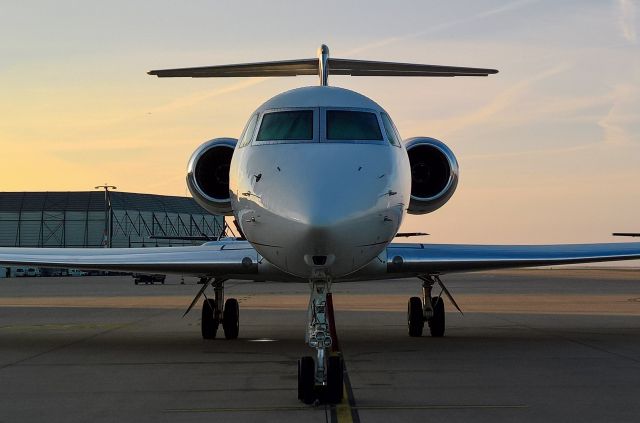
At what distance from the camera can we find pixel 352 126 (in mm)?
9867

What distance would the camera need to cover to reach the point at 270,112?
33.7ft

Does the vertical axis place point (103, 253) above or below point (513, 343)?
above

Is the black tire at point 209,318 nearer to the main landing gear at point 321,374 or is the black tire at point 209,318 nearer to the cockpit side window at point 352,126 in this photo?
the cockpit side window at point 352,126

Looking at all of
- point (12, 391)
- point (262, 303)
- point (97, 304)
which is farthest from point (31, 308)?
point (12, 391)

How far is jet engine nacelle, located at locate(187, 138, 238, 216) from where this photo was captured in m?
13.2

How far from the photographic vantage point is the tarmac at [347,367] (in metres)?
7.82

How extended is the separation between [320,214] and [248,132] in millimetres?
2690

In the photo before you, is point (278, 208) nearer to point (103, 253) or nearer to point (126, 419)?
point (126, 419)

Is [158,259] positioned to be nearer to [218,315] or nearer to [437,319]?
[218,315]

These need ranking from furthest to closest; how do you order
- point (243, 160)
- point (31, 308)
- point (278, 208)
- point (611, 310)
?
1. point (31, 308)
2. point (611, 310)
3. point (243, 160)
4. point (278, 208)

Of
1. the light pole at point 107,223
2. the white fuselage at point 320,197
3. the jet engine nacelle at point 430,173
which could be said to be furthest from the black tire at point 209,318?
the light pole at point 107,223

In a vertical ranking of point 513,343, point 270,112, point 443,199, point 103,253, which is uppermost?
point 270,112

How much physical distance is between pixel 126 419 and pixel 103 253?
21.6 ft

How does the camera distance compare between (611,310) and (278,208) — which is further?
(611,310)
